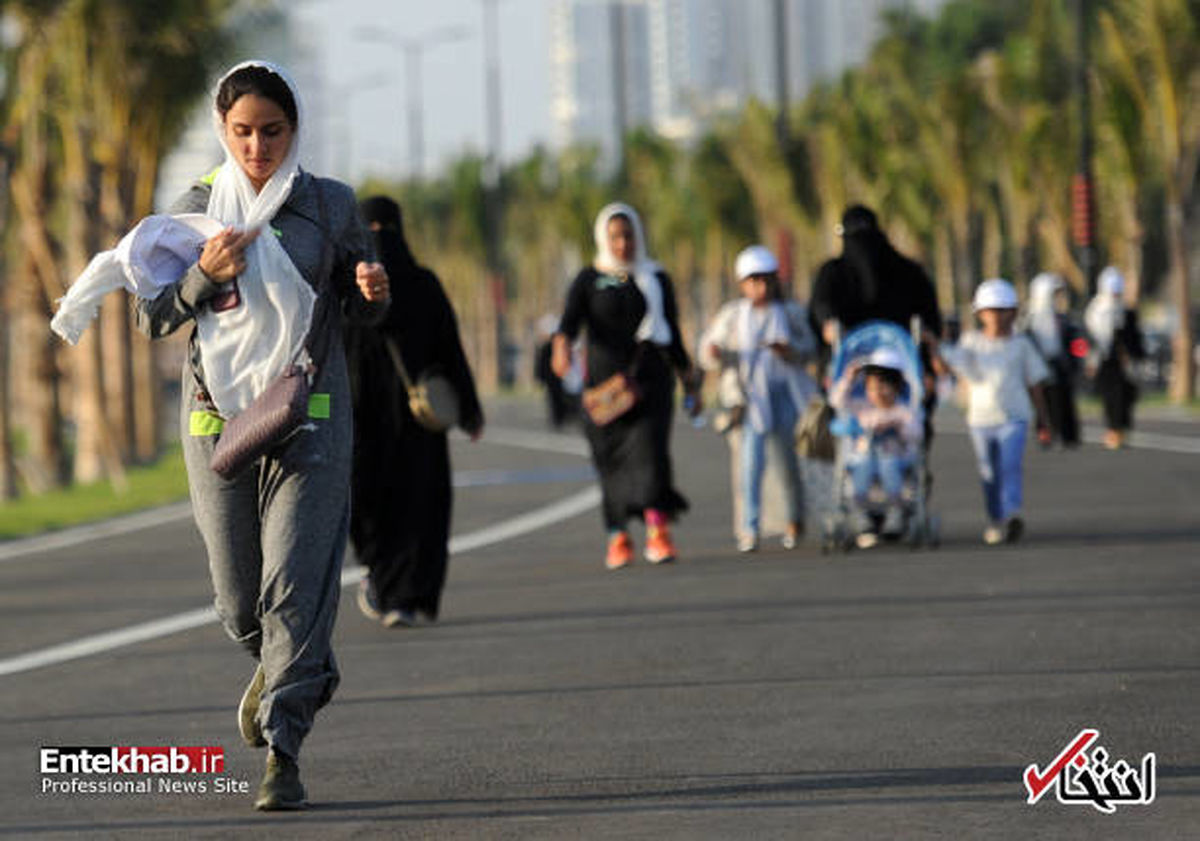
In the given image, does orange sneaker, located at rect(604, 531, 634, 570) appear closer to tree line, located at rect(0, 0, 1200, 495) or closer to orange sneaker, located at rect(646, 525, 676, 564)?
orange sneaker, located at rect(646, 525, 676, 564)

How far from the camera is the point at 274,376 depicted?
781cm

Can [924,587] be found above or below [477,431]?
below

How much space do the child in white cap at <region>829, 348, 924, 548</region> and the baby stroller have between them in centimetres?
2

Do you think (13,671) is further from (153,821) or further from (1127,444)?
(1127,444)

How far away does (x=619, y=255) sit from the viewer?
1593cm

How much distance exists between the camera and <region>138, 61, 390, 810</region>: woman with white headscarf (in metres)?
7.82

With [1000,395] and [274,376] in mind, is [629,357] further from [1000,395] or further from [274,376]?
[274,376]

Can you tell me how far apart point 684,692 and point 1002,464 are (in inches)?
272

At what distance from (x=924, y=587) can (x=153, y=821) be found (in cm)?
677

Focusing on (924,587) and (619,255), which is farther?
(619,255)

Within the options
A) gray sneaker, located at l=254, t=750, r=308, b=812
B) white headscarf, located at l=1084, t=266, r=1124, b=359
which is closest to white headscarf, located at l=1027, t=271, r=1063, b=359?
white headscarf, located at l=1084, t=266, r=1124, b=359

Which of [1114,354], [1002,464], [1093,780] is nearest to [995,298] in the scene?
[1002,464]

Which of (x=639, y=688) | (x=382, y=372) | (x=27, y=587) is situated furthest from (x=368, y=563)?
(x=27, y=587)

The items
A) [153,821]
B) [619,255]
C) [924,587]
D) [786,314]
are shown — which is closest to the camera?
[153,821]
